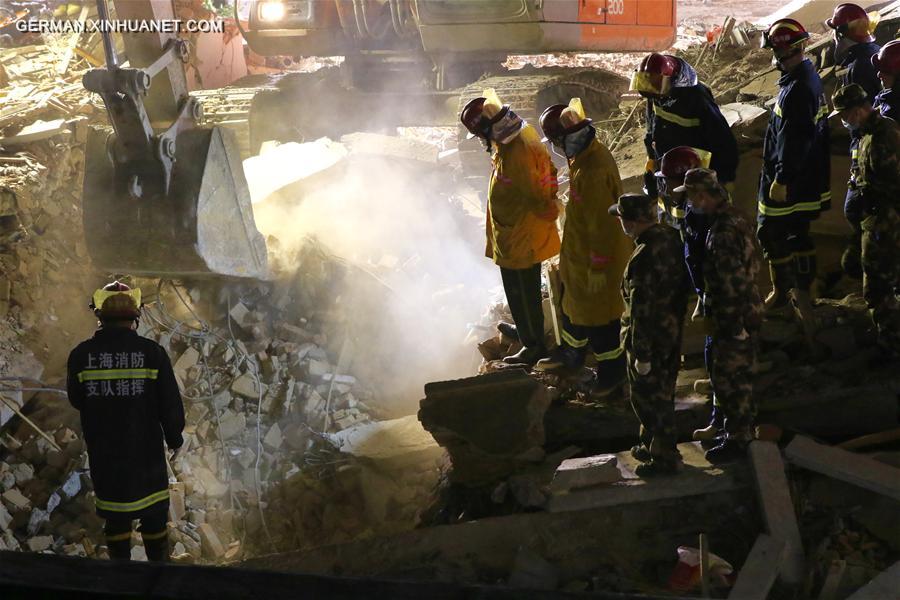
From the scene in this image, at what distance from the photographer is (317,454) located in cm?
630

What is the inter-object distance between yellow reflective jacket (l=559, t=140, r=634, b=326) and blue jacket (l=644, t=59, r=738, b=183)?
57 cm

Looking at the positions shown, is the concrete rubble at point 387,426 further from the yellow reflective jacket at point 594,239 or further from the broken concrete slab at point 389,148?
the yellow reflective jacket at point 594,239

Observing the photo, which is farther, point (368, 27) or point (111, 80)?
point (368, 27)

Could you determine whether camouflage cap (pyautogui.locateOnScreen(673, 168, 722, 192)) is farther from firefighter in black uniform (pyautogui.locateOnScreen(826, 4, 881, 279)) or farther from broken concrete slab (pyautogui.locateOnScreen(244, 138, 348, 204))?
broken concrete slab (pyautogui.locateOnScreen(244, 138, 348, 204))

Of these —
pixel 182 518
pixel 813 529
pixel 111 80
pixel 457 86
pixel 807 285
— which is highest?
pixel 111 80

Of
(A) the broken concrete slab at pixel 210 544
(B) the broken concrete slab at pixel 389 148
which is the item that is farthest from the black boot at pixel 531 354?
(B) the broken concrete slab at pixel 389 148

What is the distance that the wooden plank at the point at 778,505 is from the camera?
12.7 feet

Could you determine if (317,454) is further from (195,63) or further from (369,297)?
(195,63)

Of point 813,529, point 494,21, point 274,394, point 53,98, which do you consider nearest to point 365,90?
point 494,21

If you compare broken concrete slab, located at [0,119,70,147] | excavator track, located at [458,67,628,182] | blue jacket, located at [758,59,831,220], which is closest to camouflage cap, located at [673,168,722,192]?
blue jacket, located at [758,59,831,220]

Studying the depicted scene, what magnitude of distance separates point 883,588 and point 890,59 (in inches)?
120

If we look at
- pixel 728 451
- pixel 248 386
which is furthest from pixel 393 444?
pixel 728 451

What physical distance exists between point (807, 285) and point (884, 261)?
661 mm

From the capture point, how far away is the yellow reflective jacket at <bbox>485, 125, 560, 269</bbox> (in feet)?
17.1
